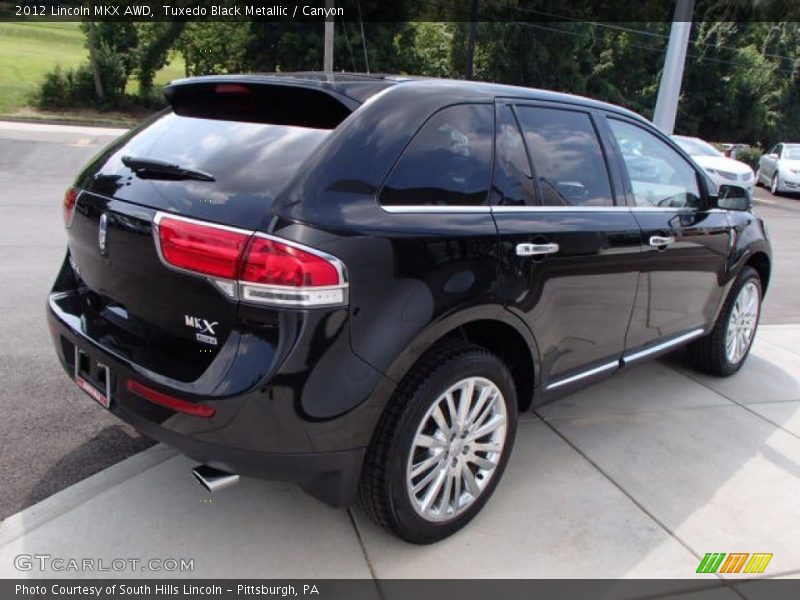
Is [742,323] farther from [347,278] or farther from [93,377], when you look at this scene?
[93,377]

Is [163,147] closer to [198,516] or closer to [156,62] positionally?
[198,516]

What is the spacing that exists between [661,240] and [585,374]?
0.84 meters

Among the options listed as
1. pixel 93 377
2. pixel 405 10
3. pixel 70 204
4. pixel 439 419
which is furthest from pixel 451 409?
pixel 405 10

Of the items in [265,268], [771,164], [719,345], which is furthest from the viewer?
[771,164]

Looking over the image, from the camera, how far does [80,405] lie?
3611mm

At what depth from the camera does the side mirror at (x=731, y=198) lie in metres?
4.13

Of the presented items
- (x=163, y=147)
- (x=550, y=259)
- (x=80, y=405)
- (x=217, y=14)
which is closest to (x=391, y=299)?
(x=550, y=259)

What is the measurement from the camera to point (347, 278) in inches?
85.9

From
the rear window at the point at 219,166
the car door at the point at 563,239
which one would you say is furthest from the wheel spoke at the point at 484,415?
the rear window at the point at 219,166

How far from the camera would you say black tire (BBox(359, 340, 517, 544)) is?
7.97 ft

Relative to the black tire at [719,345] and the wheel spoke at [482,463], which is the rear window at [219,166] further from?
the black tire at [719,345]

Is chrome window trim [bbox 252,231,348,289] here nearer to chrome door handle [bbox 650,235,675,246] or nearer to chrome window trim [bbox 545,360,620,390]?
chrome window trim [bbox 545,360,620,390]

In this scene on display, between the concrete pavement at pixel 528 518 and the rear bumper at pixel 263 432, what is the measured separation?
470 mm

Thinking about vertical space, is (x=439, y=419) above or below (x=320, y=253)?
below
